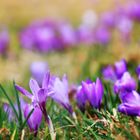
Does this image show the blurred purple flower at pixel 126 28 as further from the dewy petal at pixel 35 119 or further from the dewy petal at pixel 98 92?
the dewy petal at pixel 35 119

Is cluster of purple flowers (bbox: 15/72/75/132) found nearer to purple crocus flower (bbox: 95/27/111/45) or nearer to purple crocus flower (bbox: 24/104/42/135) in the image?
purple crocus flower (bbox: 24/104/42/135)

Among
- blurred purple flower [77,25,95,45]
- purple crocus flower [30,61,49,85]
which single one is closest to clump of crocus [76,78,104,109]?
purple crocus flower [30,61,49,85]

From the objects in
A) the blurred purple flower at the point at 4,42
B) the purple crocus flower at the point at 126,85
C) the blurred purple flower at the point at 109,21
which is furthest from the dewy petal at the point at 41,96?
the blurred purple flower at the point at 109,21

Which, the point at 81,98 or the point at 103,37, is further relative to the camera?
the point at 103,37

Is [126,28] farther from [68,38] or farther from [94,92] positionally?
[94,92]

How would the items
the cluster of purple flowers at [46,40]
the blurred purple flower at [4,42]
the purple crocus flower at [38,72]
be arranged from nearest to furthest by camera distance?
the purple crocus flower at [38,72], the blurred purple flower at [4,42], the cluster of purple flowers at [46,40]

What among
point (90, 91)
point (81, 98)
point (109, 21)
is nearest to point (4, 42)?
point (109, 21)

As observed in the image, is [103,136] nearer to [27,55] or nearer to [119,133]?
[119,133]
